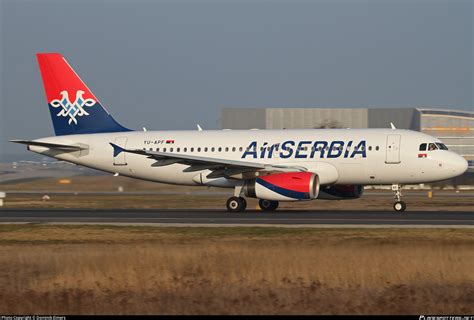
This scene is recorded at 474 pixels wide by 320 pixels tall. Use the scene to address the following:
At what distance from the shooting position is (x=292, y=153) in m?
39.1

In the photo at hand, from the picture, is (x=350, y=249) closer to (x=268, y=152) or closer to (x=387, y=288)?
(x=387, y=288)

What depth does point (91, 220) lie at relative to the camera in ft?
110

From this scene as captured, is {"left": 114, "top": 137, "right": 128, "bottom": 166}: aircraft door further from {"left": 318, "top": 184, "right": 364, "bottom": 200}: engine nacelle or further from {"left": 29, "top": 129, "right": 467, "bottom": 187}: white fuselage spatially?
{"left": 318, "top": 184, "right": 364, "bottom": 200}: engine nacelle

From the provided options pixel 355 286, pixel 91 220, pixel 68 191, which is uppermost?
pixel 355 286

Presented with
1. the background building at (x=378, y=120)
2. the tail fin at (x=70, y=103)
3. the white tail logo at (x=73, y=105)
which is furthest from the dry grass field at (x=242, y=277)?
the background building at (x=378, y=120)

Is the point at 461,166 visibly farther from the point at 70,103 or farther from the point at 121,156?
the point at 70,103

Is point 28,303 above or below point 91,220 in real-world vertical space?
above

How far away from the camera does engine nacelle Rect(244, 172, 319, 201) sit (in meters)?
36.0

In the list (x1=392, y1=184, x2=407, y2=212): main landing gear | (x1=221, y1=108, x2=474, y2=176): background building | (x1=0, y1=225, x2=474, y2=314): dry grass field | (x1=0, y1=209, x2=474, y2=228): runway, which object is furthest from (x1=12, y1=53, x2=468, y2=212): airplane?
(x1=221, y1=108, x2=474, y2=176): background building

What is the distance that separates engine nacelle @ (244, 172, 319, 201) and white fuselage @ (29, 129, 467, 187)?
76.2 inches

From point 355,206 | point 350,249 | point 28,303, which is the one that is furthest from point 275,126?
point 28,303

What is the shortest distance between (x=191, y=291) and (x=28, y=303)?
2963mm

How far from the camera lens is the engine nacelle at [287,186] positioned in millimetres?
36031

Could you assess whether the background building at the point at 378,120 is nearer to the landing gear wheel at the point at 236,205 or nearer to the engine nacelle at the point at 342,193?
the engine nacelle at the point at 342,193
